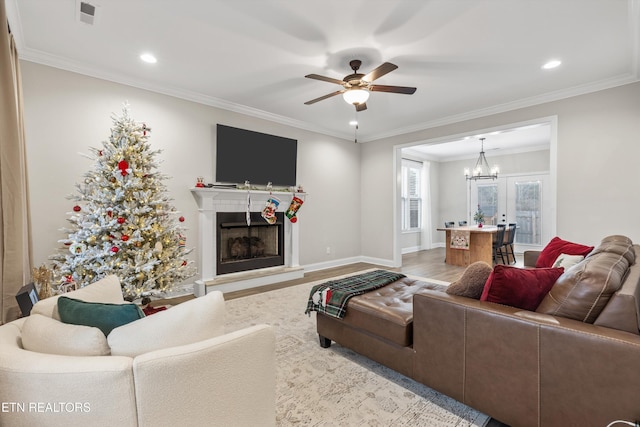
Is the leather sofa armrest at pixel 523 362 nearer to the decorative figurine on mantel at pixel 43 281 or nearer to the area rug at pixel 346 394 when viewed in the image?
the area rug at pixel 346 394

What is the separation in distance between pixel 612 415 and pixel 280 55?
351 cm

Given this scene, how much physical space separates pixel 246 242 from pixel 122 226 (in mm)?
2211

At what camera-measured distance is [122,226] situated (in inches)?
111

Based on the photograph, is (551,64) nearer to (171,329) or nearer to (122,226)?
(171,329)

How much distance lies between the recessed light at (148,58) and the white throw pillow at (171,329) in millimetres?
3090

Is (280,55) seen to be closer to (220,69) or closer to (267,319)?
(220,69)

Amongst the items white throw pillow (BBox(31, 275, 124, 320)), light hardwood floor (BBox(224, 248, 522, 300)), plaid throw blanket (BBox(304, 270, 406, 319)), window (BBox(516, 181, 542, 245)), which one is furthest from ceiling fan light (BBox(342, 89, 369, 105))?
window (BBox(516, 181, 542, 245))

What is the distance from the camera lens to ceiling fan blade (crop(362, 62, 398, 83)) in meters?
2.59

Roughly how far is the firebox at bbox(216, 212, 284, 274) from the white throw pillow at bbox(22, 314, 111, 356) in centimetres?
343

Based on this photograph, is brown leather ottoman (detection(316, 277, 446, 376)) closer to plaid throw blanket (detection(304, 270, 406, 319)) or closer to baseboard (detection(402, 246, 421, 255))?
plaid throw blanket (detection(304, 270, 406, 319))

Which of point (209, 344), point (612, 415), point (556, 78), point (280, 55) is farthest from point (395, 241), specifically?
point (209, 344)

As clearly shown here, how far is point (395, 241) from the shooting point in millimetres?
5977

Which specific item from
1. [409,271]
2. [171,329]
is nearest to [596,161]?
[409,271]

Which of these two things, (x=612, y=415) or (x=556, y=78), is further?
Result: (x=556, y=78)
